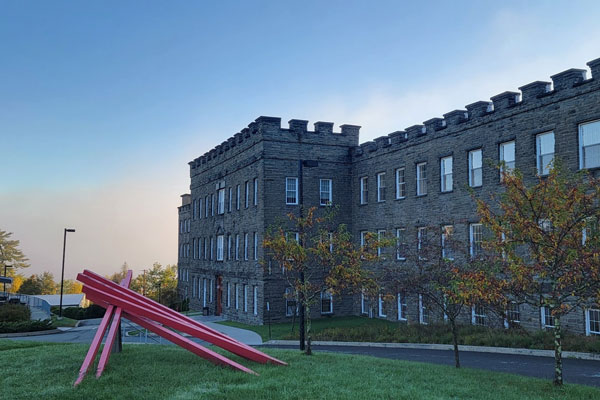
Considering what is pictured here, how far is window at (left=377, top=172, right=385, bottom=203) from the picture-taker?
35.6 meters

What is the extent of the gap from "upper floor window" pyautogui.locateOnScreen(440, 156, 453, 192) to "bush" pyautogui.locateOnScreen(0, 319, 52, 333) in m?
25.5

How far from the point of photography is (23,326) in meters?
32.7

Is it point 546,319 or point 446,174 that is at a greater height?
point 446,174

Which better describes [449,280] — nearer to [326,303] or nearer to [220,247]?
[326,303]

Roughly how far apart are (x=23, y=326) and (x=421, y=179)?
2515cm

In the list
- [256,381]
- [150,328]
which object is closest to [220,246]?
[150,328]

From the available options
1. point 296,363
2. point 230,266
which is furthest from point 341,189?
point 296,363

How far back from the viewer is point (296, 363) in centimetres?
1492

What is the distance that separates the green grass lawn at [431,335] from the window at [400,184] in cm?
774

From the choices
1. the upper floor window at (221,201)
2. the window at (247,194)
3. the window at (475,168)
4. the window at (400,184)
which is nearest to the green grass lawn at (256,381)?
the window at (475,168)

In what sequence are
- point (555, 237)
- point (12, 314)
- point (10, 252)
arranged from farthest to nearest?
point (10, 252), point (12, 314), point (555, 237)

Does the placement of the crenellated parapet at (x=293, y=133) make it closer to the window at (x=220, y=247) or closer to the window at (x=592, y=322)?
the window at (x=220, y=247)

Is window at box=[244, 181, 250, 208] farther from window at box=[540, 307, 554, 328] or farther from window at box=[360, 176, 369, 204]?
window at box=[540, 307, 554, 328]

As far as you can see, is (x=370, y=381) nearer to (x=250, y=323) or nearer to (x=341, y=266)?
(x=341, y=266)
